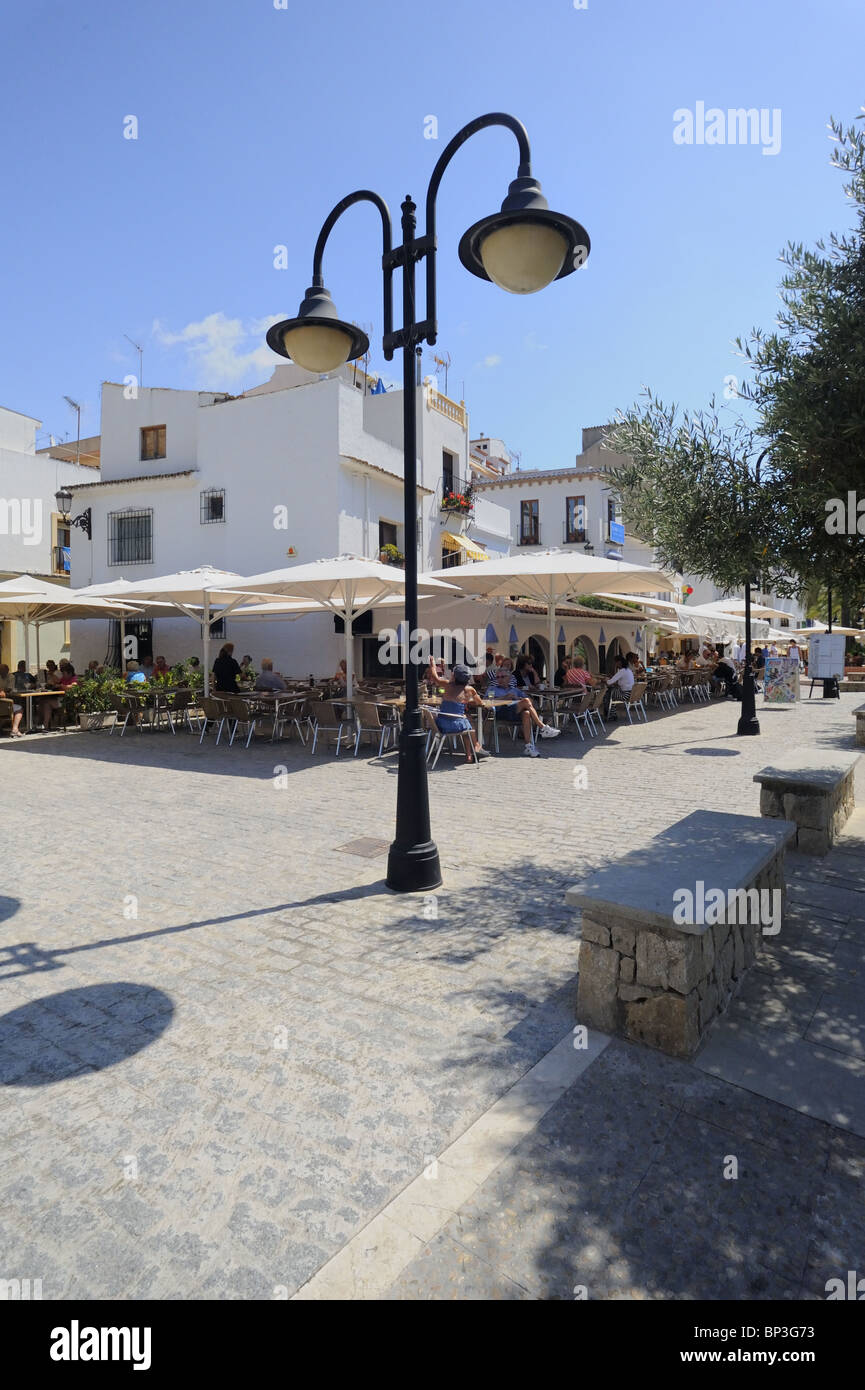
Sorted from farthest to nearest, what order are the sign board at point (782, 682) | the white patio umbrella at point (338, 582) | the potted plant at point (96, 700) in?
the sign board at point (782, 682) → the potted plant at point (96, 700) → the white patio umbrella at point (338, 582)

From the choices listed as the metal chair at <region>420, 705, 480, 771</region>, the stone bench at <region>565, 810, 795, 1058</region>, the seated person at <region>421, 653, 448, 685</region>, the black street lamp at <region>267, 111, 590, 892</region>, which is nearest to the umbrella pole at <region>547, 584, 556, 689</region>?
the seated person at <region>421, 653, 448, 685</region>

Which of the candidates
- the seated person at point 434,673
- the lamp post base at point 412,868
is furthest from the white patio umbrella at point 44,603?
the lamp post base at point 412,868

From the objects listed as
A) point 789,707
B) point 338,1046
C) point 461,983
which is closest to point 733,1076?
point 461,983

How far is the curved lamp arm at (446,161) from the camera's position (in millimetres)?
4508

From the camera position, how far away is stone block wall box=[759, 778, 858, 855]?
19.7 ft

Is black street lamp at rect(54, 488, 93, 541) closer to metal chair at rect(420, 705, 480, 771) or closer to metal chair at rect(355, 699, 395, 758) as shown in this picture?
metal chair at rect(355, 699, 395, 758)

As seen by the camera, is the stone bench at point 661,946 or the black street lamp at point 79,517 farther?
the black street lamp at point 79,517

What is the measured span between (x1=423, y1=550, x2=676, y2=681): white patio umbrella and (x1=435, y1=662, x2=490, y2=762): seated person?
2348 mm

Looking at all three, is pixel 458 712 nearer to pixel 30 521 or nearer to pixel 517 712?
pixel 517 712

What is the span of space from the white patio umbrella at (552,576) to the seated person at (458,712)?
235cm

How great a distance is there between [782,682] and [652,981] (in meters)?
19.6

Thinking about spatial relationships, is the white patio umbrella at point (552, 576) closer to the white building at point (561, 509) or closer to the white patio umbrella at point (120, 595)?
the white patio umbrella at point (120, 595)

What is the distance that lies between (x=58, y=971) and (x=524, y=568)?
9846 mm

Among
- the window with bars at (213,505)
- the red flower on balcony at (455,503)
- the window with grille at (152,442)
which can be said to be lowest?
the window with bars at (213,505)
